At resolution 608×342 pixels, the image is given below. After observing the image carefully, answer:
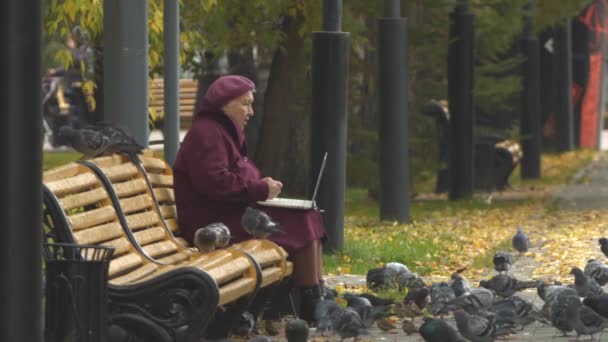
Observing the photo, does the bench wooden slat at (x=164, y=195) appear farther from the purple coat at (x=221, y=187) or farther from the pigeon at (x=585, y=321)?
the pigeon at (x=585, y=321)

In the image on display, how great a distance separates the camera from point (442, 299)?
9797 mm

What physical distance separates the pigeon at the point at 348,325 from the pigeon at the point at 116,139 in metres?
1.38

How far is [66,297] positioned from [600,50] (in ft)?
105

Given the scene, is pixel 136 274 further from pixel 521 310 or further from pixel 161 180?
pixel 521 310

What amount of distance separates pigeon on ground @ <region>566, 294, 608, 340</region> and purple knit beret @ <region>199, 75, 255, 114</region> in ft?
6.80

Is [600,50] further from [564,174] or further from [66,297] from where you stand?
[66,297]

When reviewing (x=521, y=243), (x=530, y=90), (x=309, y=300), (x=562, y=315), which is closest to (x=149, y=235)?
(x=309, y=300)

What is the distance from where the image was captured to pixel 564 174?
94.2 feet

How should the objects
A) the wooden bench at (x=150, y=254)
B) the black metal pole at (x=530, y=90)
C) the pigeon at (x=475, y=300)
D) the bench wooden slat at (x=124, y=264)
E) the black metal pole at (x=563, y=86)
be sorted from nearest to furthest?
the wooden bench at (x=150, y=254) < the bench wooden slat at (x=124, y=264) < the pigeon at (x=475, y=300) < the black metal pole at (x=530, y=90) < the black metal pole at (x=563, y=86)

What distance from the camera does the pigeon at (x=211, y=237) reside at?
350 inches

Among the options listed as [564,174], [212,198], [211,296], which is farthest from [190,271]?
[564,174]

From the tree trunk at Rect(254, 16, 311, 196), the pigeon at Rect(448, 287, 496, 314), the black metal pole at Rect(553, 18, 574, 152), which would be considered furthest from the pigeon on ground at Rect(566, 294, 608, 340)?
the black metal pole at Rect(553, 18, 574, 152)

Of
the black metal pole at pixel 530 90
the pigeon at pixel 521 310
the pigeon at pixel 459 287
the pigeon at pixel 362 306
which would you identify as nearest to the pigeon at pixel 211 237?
the pigeon at pixel 362 306

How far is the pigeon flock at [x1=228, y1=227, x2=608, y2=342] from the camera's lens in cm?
859
